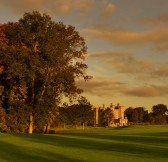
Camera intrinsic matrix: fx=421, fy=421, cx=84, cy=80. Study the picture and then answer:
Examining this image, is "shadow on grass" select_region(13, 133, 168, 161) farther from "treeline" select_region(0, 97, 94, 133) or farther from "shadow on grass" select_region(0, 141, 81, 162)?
"treeline" select_region(0, 97, 94, 133)

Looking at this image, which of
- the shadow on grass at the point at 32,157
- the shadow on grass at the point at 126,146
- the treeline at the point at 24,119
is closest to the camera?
the shadow on grass at the point at 32,157

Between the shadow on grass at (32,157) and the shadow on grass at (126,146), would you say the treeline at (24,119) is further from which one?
the shadow on grass at (32,157)

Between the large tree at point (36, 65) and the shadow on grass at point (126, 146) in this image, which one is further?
the large tree at point (36, 65)

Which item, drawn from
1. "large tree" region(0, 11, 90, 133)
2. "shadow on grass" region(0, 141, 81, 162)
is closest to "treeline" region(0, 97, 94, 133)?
"large tree" region(0, 11, 90, 133)

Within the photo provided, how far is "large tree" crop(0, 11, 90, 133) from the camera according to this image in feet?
170

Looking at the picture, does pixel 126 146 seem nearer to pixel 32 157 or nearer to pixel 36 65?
pixel 32 157

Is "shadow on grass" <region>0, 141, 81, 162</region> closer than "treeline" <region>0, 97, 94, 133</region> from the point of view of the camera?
Yes

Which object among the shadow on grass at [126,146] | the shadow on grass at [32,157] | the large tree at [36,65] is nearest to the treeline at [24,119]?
the large tree at [36,65]

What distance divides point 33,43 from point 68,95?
8149 mm

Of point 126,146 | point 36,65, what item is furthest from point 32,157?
point 36,65

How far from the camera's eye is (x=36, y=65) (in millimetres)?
52000

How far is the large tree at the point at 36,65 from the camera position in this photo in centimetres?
5175

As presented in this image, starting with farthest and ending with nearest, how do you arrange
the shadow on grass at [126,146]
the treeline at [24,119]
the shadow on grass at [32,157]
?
1. the treeline at [24,119]
2. the shadow on grass at [126,146]
3. the shadow on grass at [32,157]

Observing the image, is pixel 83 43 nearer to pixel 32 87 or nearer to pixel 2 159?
pixel 32 87
